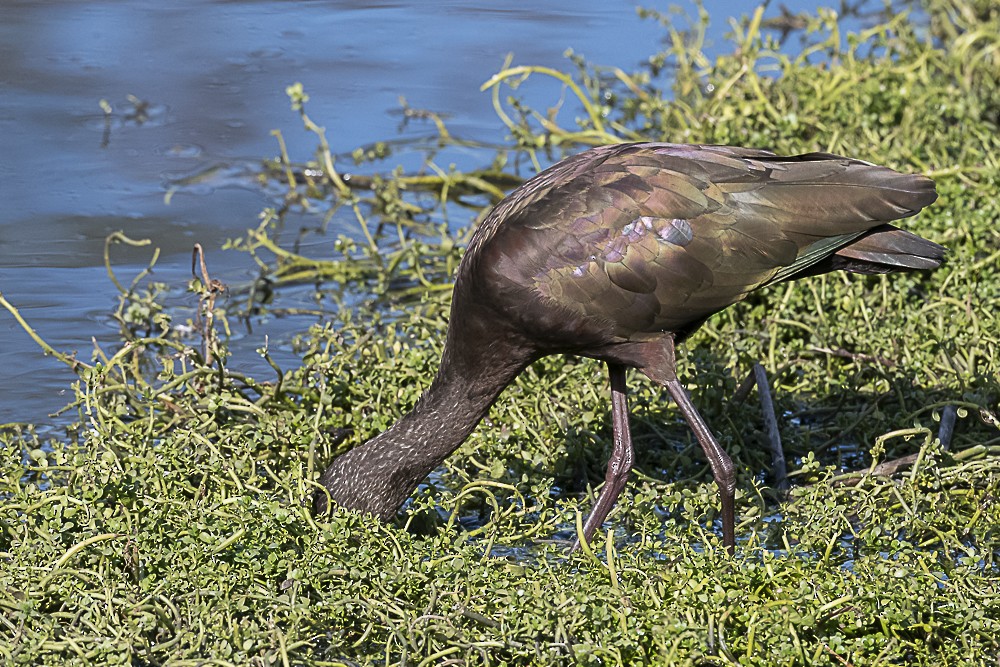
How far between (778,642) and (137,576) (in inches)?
66.9

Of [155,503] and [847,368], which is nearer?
[155,503]

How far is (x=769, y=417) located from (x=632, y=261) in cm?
97

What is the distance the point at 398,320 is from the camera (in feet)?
20.5

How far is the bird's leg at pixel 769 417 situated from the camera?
5.14 meters

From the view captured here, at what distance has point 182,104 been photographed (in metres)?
9.34

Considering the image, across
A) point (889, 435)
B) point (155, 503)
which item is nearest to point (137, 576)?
point (155, 503)

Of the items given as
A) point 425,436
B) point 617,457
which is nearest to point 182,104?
point 425,436

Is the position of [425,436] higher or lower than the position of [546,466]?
higher

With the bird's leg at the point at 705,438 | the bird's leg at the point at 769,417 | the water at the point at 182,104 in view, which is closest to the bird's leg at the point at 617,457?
the bird's leg at the point at 705,438

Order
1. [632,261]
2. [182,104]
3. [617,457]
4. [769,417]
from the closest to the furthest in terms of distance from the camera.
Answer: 1. [632,261]
2. [617,457]
3. [769,417]
4. [182,104]

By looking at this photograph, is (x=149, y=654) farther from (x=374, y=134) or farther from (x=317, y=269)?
(x=374, y=134)

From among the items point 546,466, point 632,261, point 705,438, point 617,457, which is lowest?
point 546,466

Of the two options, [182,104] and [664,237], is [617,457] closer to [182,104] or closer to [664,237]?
[664,237]

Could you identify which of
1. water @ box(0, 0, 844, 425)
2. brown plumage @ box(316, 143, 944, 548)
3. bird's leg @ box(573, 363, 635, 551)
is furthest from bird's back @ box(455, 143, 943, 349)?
water @ box(0, 0, 844, 425)
